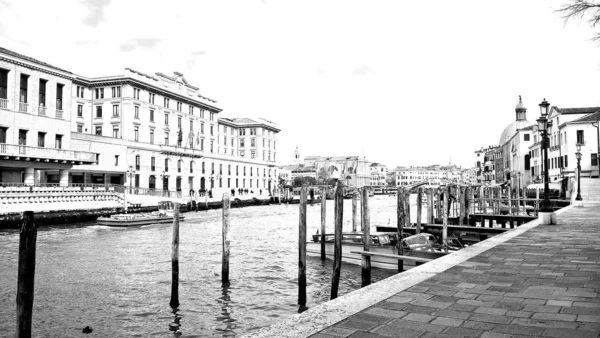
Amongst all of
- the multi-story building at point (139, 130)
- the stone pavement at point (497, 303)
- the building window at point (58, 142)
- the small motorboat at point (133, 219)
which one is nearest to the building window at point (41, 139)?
the multi-story building at point (139, 130)

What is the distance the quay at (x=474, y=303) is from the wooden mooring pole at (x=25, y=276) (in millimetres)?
4043

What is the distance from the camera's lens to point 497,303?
6293mm

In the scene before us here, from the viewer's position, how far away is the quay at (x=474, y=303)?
5.18 m

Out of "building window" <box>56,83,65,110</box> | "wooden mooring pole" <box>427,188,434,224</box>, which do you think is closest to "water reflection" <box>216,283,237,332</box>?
"wooden mooring pole" <box>427,188,434,224</box>

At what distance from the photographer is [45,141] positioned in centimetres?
4484

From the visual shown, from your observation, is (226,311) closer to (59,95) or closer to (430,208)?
(430,208)

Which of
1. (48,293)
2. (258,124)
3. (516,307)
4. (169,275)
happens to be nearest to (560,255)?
(516,307)

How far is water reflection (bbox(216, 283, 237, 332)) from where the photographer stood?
10.9 meters

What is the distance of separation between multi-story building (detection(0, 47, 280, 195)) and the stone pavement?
4381 cm

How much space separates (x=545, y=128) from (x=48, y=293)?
18.1m

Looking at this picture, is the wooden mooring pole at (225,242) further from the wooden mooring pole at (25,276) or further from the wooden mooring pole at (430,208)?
the wooden mooring pole at (430,208)

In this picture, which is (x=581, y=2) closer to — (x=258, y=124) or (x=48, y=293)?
(x=48, y=293)

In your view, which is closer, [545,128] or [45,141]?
[545,128]

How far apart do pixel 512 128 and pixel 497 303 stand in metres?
108
